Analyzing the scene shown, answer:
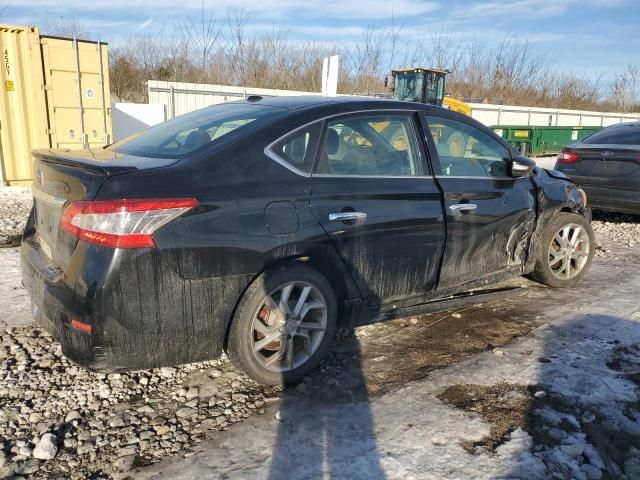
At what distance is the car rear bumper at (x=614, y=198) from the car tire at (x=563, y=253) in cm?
282

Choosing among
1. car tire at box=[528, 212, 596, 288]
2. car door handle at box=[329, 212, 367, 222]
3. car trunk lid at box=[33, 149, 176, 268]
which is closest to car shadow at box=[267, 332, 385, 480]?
car door handle at box=[329, 212, 367, 222]

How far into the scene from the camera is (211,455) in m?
2.56

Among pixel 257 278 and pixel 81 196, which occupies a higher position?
pixel 81 196

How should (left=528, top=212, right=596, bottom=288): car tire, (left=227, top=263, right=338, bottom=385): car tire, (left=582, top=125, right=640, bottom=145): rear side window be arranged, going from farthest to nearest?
1. (left=582, top=125, right=640, bottom=145): rear side window
2. (left=528, top=212, right=596, bottom=288): car tire
3. (left=227, top=263, right=338, bottom=385): car tire

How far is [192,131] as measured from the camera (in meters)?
3.46

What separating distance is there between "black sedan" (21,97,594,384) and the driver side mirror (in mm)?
132

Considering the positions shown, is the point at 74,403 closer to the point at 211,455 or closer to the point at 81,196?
the point at 211,455

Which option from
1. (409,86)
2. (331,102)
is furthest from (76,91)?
(409,86)

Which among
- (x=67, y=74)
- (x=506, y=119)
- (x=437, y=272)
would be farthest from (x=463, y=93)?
(x=437, y=272)

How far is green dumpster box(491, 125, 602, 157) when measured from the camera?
66.5 ft

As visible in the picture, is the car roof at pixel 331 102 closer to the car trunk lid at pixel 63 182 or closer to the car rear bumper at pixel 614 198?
the car trunk lid at pixel 63 182

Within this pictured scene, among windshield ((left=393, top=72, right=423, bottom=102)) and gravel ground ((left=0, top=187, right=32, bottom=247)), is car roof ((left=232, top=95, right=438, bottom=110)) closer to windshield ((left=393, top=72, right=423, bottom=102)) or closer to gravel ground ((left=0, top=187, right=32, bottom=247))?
gravel ground ((left=0, top=187, right=32, bottom=247))

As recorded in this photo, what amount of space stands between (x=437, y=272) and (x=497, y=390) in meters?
0.93

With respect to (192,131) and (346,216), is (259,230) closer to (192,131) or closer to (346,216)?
(346,216)
